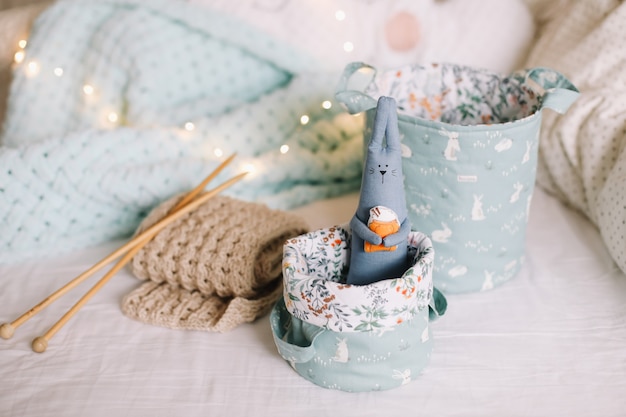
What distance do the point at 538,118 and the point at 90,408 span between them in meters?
0.83

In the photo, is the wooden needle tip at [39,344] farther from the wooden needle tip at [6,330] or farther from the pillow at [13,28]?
the pillow at [13,28]

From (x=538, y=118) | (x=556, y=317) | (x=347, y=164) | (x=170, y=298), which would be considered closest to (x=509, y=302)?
(x=556, y=317)

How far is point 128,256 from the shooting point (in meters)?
1.08

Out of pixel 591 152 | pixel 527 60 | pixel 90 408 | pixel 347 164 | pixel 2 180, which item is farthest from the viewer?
pixel 527 60

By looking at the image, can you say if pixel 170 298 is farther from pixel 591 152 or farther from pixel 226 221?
pixel 591 152

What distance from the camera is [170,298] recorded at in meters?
1.07

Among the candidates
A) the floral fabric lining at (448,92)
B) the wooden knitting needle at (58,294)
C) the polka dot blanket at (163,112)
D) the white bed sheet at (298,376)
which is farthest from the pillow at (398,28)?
the white bed sheet at (298,376)

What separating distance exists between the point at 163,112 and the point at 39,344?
21.8 inches

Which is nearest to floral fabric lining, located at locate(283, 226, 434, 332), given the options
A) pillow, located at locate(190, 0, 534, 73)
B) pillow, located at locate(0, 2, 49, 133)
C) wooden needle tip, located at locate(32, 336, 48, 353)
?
wooden needle tip, located at locate(32, 336, 48, 353)

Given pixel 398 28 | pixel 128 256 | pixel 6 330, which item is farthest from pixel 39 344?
pixel 398 28

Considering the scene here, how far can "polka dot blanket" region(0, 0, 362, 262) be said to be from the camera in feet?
3.99

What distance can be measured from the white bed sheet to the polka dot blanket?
0.58 feet

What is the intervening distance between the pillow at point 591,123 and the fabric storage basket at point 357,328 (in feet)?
1.43

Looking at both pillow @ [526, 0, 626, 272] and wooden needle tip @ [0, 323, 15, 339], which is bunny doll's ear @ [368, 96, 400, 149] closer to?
pillow @ [526, 0, 626, 272]
